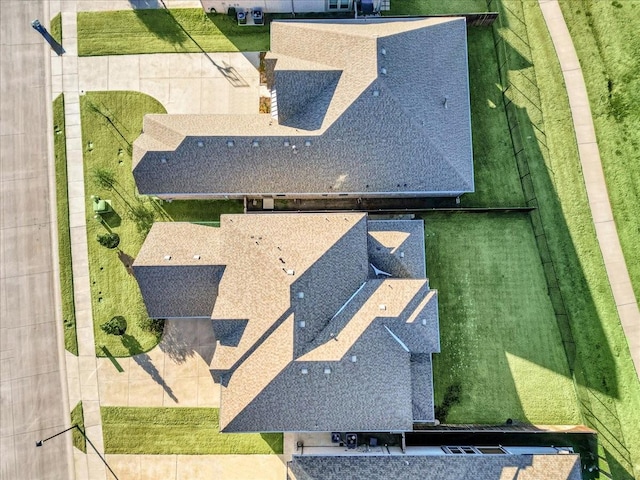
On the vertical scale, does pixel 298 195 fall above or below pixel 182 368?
above

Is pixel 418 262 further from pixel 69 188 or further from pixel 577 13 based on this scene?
pixel 69 188

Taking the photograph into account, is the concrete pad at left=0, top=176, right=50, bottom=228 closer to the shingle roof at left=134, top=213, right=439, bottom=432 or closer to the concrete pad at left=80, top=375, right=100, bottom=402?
the shingle roof at left=134, top=213, right=439, bottom=432

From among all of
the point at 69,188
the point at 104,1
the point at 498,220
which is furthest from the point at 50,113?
the point at 498,220

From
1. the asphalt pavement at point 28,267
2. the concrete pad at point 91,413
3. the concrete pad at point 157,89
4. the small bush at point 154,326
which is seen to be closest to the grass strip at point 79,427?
the concrete pad at point 91,413

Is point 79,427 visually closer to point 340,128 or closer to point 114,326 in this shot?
point 114,326

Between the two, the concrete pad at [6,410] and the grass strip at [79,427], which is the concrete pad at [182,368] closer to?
the grass strip at [79,427]

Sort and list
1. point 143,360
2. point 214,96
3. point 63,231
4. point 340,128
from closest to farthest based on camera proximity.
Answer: point 340,128 < point 143,360 < point 63,231 < point 214,96

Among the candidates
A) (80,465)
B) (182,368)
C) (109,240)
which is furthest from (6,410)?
(109,240)
